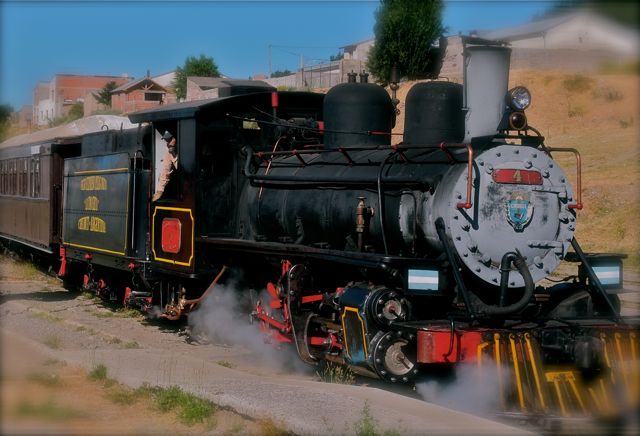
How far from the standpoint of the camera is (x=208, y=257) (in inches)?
362

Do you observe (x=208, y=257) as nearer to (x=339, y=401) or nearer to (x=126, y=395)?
(x=126, y=395)

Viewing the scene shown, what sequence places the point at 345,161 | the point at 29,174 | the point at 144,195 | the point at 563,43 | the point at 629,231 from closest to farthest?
the point at 563,43 < the point at 345,161 < the point at 144,195 < the point at 29,174 < the point at 629,231

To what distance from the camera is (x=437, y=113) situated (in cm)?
736

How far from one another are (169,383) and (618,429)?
5.72 m

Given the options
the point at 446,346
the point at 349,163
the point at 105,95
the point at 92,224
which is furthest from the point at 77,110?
the point at 446,346

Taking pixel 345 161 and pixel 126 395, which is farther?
pixel 345 161

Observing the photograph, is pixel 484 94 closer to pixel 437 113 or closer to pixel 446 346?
pixel 437 113

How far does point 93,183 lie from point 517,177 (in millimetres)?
7812

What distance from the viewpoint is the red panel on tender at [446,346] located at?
19.6 ft

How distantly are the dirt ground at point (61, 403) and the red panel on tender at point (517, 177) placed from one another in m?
2.78

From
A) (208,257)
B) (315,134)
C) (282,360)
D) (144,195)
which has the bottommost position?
(282,360)

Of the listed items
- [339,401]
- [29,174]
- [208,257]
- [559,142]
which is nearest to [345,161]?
[208,257]

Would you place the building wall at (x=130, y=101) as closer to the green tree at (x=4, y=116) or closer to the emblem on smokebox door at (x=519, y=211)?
the emblem on smokebox door at (x=519, y=211)

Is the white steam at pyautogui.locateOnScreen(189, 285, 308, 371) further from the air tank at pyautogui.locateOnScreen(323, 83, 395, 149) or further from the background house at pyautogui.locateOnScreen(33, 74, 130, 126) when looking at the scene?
the background house at pyautogui.locateOnScreen(33, 74, 130, 126)
